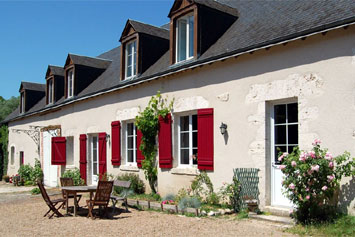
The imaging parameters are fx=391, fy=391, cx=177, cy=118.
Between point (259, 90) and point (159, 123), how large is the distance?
3.45 meters

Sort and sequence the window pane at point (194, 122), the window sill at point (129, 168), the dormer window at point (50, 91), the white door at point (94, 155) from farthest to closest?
the dormer window at point (50, 91), the white door at point (94, 155), the window sill at point (129, 168), the window pane at point (194, 122)

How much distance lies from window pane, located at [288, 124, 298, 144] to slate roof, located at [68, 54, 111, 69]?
1066 cm

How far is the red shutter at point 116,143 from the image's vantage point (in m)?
12.1

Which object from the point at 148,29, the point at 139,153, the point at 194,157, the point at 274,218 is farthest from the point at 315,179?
the point at 148,29

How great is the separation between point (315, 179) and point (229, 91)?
2972 mm

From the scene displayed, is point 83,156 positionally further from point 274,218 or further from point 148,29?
point 274,218

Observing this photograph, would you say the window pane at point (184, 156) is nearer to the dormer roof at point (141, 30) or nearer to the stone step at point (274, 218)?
the stone step at point (274, 218)

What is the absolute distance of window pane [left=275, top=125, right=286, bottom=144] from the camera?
7.52 metres

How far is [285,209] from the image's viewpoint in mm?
7215

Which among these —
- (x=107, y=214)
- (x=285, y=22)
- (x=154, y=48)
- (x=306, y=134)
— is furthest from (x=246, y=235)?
(x=154, y=48)

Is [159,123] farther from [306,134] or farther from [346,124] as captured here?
[346,124]

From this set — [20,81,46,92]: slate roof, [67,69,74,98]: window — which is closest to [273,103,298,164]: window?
[67,69,74,98]: window

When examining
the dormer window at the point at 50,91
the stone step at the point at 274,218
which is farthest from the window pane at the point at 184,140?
the dormer window at the point at 50,91

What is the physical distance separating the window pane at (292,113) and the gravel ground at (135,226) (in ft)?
6.45
